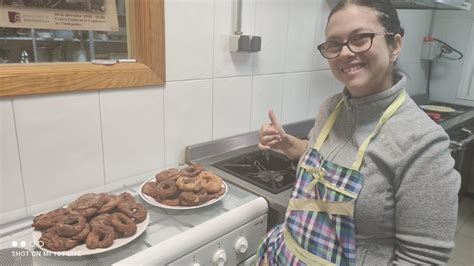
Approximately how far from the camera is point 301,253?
0.83 metres

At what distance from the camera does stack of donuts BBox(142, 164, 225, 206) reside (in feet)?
3.12

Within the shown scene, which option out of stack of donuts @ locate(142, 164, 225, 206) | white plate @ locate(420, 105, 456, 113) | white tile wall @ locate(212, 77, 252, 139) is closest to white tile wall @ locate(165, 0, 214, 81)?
white tile wall @ locate(212, 77, 252, 139)

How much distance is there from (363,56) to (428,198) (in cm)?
33

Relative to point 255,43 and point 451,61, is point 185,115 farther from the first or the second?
point 451,61

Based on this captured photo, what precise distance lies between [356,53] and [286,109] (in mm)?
989

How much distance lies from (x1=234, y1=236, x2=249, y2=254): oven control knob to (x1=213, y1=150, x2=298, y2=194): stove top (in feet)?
0.63

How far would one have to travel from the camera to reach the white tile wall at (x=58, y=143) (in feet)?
3.00

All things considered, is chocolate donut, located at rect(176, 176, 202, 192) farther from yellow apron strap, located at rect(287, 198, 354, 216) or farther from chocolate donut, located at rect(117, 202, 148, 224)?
yellow apron strap, located at rect(287, 198, 354, 216)

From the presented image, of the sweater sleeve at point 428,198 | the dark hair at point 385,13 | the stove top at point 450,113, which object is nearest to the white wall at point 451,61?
the stove top at point 450,113

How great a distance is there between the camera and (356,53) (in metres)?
0.73

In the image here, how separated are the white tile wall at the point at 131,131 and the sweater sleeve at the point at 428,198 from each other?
83cm

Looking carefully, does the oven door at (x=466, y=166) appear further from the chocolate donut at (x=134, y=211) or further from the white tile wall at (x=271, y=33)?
the chocolate donut at (x=134, y=211)

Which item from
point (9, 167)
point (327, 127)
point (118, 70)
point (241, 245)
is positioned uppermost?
point (118, 70)

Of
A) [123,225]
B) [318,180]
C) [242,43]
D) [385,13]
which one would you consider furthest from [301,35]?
[123,225]
